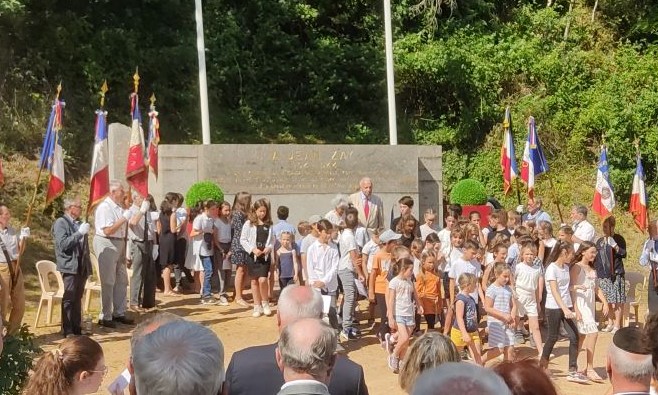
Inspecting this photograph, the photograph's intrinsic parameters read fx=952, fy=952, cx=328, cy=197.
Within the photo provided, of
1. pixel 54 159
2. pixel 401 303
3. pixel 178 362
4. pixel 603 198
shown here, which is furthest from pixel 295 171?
pixel 178 362

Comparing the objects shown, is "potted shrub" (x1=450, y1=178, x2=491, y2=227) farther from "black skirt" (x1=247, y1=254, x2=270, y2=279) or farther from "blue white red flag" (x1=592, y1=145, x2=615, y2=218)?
"black skirt" (x1=247, y1=254, x2=270, y2=279)

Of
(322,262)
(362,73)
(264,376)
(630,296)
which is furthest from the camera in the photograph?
(362,73)

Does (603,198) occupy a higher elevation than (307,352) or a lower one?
higher

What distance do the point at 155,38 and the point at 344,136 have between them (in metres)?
6.26

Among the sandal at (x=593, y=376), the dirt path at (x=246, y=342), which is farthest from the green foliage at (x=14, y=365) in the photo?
the sandal at (x=593, y=376)

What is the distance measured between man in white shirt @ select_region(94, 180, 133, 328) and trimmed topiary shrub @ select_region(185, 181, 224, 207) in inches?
133

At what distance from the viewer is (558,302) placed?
10805 mm

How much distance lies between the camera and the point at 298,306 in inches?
181

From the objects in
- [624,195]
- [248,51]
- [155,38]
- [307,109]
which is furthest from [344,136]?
[624,195]

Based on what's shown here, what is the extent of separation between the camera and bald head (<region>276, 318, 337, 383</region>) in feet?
11.7

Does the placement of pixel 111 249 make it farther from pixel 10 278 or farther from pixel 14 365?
pixel 14 365

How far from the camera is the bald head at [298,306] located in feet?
15.0

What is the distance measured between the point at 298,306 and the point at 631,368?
157 centimetres

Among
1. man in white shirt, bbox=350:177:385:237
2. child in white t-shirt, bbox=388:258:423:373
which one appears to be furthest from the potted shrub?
child in white t-shirt, bbox=388:258:423:373
